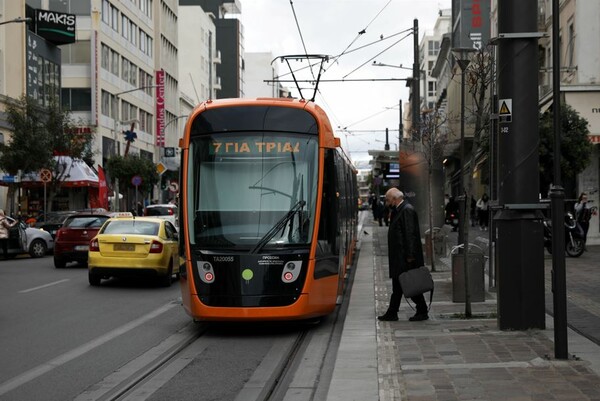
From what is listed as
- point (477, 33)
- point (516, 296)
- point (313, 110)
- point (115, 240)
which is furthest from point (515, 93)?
point (477, 33)

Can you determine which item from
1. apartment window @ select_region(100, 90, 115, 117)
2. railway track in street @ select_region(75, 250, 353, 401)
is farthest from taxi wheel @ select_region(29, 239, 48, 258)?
apartment window @ select_region(100, 90, 115, 117)

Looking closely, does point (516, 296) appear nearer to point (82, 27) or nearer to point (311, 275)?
point (311, 275)

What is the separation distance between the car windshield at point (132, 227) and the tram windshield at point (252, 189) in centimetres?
730

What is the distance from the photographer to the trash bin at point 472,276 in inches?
534

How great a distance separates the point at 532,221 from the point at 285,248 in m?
3.25

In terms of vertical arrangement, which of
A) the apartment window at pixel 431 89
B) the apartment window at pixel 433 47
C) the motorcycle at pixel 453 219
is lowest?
the motorcycle at pixel 453 219

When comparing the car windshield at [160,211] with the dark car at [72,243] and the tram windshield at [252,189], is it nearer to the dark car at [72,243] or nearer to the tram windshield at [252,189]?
the dark car at [72,243]

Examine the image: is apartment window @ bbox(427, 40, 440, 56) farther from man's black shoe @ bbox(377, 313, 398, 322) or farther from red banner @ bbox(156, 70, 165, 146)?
man's black shoe @ bbox(377, 313, 398, 322)

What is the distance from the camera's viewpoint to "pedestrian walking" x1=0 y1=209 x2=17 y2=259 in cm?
2722

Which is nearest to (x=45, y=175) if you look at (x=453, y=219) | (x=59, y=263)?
(x=59, y=263)

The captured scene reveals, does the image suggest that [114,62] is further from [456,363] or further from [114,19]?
[456,363]

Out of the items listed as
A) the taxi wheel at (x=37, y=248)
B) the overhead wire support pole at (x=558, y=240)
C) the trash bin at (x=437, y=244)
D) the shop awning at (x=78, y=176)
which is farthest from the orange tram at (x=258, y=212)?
the shop awning at (x=78, y=176)

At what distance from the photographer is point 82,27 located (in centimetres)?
5897

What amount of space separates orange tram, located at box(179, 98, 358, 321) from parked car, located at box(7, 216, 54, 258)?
1829 centimetres
